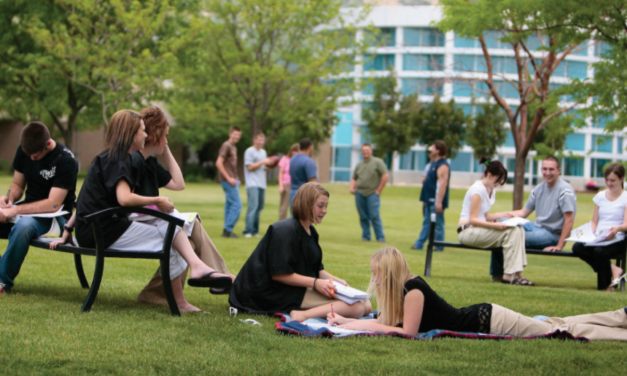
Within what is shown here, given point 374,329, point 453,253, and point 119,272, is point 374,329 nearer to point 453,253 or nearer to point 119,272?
point 119,272

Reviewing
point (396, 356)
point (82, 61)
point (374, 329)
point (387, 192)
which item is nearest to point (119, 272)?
point (374, 329)

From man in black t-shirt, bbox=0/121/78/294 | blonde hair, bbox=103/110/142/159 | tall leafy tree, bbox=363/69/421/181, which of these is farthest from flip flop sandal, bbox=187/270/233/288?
tall leafy tree, bbox=363/69/421/181

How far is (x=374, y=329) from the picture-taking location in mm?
Result: 4730

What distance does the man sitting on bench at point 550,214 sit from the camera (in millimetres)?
8242

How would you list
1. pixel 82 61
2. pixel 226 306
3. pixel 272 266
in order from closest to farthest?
pixel 272 266, pixel 226 306, pixel 82 61

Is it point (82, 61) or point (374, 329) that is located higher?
point (82, 61)

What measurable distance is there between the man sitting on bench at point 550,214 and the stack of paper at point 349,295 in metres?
3.84

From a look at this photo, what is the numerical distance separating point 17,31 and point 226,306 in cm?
1986

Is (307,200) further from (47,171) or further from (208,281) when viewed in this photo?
(47,171)

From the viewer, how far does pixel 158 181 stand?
5773 millimetres

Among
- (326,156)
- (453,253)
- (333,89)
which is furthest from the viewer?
(326,156)

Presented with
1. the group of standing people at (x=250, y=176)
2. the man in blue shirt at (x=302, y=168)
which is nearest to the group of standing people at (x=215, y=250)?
the group of standing people at (x=250, y=176)

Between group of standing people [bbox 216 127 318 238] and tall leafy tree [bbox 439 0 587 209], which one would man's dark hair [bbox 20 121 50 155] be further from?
tall leafy tree [bbox 439 0 587 209]

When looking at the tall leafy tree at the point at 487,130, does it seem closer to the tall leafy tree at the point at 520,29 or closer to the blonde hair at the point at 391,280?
the tall leafy tree at the point at 520,29
